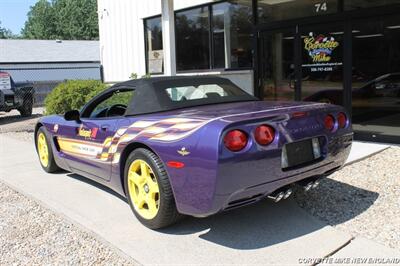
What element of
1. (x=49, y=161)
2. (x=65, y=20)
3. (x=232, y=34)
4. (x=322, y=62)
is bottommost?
(x=49, y=161)

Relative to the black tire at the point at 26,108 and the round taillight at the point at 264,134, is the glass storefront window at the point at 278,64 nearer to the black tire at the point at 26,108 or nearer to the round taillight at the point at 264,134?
the round taillight at the point at 264,134

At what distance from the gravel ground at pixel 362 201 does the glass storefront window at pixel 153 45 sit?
26.5 feet

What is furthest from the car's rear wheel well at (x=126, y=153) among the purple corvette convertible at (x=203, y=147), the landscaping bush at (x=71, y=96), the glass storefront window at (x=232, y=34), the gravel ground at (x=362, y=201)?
the landscaping bush at (x=71, y=96)

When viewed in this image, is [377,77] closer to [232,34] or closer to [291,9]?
[291,9]

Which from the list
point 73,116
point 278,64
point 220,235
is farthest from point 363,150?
point 73,116

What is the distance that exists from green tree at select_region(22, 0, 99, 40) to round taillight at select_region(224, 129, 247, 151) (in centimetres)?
6588

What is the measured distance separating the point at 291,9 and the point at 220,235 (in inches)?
263

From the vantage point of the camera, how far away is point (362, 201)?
4824mm

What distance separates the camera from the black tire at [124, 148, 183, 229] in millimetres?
3904

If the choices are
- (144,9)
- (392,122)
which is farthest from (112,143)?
(144,9)

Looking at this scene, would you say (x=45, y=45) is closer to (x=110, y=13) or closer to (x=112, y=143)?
(x=110, y=13)

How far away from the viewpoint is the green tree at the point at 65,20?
6694 cm

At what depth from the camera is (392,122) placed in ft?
26.2

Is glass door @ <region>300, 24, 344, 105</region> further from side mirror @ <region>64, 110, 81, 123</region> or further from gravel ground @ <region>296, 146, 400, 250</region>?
side mirror @ <region>64, 110, 81, 123</region>
